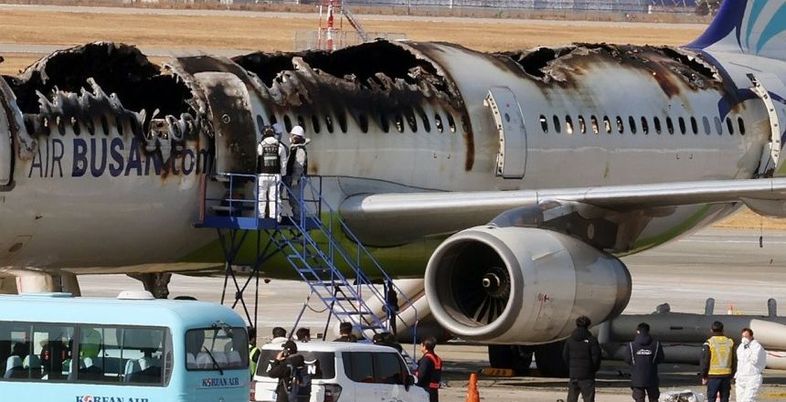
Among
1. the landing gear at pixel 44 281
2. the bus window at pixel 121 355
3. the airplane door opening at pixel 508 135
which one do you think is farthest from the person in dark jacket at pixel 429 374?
the airplane door opening at pixel 508 135

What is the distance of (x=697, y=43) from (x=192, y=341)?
772 inches

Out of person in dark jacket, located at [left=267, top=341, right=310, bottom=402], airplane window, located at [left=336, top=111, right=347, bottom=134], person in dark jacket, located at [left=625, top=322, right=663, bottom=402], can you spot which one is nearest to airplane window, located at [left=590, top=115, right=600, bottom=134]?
airplane window, located at [left=336, top=111, right=347, bottom=134]

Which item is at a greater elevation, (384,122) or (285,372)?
(384,122)

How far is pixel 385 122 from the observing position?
30.6m

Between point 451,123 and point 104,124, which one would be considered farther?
point 451,123

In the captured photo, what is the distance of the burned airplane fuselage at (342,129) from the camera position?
2659cm

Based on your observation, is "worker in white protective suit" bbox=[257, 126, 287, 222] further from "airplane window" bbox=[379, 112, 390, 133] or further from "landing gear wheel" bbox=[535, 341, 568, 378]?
"landing gear wheel" bbox=[535, 341, 568, 378]

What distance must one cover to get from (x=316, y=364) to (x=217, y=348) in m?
1.96

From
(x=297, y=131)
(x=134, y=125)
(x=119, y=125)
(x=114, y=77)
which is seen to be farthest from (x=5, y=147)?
(x=297, y=131)

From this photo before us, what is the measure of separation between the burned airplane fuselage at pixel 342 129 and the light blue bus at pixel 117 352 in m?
4.88

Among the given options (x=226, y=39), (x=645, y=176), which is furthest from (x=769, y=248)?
(x=226, y=39)

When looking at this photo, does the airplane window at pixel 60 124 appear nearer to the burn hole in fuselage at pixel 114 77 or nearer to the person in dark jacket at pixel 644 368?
the burn hole in fuselage at pixel 114 77

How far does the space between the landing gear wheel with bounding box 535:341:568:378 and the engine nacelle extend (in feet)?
9.90

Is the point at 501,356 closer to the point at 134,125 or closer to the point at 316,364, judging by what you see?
the point at 134,125
